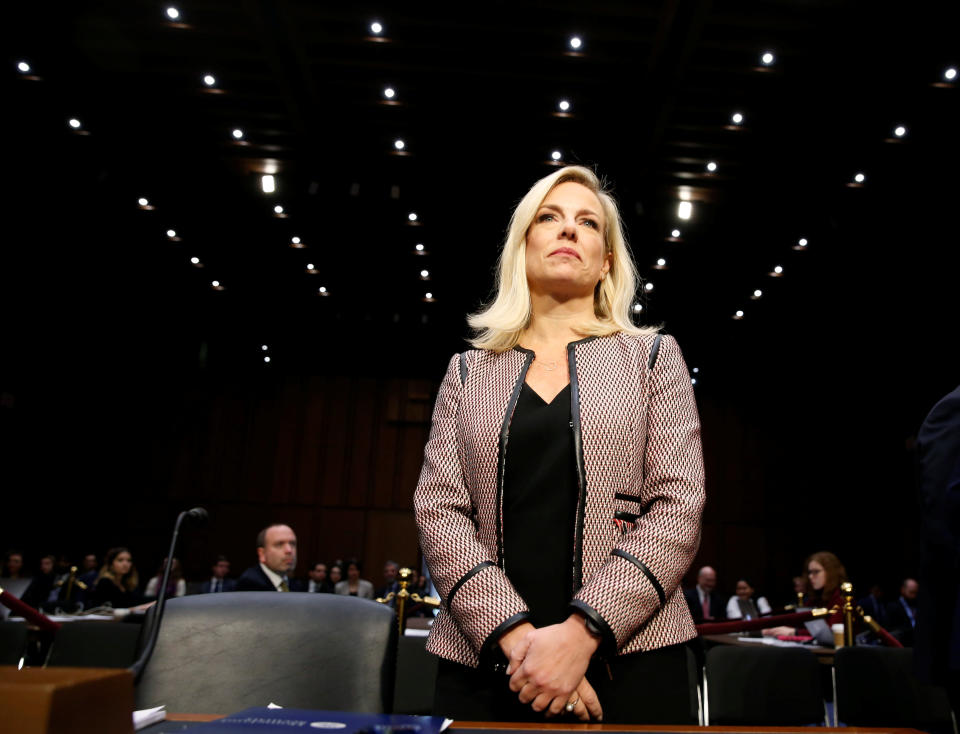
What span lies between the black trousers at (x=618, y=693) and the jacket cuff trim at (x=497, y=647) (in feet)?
0.10

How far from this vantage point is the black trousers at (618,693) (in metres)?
1.05

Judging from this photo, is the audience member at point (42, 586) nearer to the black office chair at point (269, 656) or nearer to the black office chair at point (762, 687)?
the black office chair at point (762, 687)

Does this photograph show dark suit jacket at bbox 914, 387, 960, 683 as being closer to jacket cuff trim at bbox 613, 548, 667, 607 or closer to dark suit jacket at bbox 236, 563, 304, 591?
jacket cuff trim at bbox 613, 548, 667, 607

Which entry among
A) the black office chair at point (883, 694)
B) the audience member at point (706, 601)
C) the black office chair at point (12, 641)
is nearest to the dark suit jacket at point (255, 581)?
the black office chair at point (12, 641)

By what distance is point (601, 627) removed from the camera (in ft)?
3.28

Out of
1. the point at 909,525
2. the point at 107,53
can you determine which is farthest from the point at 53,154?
the point at 909,525

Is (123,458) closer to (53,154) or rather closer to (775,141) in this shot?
(53,154)

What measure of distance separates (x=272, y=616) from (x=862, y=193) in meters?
8.67

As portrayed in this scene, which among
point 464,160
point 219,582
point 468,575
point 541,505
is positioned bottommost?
point 219,582

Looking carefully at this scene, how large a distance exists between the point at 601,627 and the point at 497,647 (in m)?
0.14

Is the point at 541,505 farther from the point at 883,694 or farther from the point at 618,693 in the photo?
the point at 883,694

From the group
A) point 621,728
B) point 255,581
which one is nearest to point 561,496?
point 621,728

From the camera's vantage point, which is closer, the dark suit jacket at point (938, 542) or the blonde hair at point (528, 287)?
the blonde hair at point (528, 287)

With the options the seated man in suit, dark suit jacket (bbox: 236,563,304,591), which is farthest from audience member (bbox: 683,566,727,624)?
dark suit jacket (bbox: 236,563,304,591)
